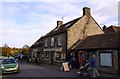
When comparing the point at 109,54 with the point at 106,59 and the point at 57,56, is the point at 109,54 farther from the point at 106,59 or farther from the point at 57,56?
the point at 57,56

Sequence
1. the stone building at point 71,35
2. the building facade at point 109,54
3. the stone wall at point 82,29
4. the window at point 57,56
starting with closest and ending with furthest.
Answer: the building facade at point 109,54
the stone building at point 71,35
the stone wall at point 82,29
the window at point 57,56

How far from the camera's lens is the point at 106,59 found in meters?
20.6

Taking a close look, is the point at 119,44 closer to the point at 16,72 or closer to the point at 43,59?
the point at 16,72

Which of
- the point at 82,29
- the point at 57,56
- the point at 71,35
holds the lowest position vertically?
the point at 57,56

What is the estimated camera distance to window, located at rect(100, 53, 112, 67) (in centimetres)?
2017

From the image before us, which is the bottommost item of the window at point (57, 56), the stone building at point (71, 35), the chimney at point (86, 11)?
the window at point (57, 56)

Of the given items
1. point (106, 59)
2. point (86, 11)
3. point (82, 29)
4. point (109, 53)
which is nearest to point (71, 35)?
point (82, 29)

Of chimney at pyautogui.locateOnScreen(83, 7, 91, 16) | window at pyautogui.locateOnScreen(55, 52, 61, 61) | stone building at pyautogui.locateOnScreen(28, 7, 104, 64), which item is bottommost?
window at pyautogui.locateOnScreen(55, 52, 61, 61)

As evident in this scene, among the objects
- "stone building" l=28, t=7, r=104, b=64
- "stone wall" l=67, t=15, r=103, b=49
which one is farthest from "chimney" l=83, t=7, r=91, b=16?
"stone wall" l=67, t=15, r=103, b=49

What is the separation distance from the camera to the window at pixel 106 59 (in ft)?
66.2

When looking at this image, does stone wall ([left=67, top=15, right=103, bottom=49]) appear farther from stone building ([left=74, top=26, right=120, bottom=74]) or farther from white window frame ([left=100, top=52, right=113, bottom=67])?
white window frame ([left=100, top=52, right=113, bottom=67])

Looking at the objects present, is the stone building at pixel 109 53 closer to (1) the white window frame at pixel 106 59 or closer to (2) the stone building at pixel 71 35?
(1) the white window frame at pixel 106 59

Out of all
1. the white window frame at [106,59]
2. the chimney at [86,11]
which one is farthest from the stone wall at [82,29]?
the white window frame at [106,59]

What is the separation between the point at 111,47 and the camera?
64.7 ft
